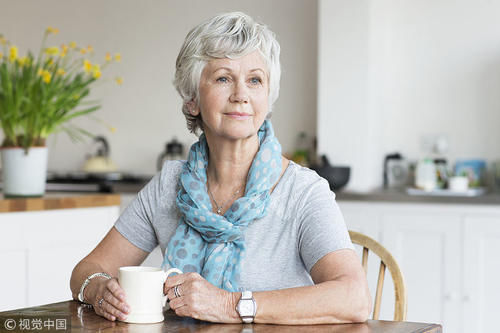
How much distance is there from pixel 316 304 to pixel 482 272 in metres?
2.25

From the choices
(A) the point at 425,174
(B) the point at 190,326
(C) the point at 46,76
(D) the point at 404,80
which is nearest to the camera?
(B) the point at 190,326

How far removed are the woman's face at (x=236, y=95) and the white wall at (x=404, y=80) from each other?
7.55ft

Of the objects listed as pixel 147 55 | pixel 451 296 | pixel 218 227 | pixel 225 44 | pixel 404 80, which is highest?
pixel 147 55

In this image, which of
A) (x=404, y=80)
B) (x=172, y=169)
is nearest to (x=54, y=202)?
(x=172, y=169)

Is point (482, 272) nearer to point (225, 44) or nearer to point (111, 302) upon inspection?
point (225, 44)

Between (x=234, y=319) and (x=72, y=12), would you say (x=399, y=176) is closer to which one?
(x=72, y=12)

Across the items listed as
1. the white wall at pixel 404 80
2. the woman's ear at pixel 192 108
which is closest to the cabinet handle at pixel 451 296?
the white wall at pixel 404 80

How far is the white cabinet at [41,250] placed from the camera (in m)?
2.65

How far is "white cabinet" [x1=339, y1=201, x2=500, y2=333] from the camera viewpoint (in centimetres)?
338

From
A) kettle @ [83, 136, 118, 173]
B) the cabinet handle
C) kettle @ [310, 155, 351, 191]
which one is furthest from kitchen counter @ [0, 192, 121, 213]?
kettle @ [83, 136, 118, 173]

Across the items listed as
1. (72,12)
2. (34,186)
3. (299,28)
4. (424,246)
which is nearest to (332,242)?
(34,186)

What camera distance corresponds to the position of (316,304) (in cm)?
136

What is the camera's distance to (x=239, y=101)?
162 centimetres

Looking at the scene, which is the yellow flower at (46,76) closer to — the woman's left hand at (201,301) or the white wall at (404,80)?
the woman's left hand at (201,301)
